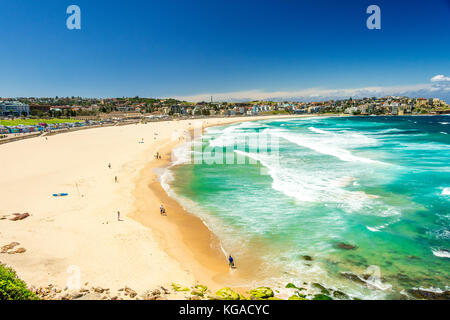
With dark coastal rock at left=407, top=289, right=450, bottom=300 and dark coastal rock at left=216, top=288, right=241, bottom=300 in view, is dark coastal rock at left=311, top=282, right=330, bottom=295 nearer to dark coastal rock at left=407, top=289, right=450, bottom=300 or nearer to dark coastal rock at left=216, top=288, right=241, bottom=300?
dark coastal rock at left=407, top=289, right=450, bottom=300

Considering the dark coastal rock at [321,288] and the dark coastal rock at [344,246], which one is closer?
the dark coastal rock at [321,288]

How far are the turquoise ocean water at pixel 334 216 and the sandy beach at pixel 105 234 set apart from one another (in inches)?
67.8

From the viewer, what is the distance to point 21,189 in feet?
72.3

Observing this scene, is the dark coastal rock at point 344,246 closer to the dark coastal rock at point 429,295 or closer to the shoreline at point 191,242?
the dark coastal rock at point 429,295

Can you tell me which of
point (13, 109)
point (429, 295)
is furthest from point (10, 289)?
point (13, 109)

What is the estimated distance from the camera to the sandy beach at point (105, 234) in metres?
11.2

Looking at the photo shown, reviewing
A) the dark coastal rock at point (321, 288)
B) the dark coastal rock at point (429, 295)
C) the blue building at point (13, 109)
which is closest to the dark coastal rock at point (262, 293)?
the dark coastal rock at point (321, 288)

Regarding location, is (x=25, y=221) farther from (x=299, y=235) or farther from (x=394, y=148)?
(x=394, y=148)

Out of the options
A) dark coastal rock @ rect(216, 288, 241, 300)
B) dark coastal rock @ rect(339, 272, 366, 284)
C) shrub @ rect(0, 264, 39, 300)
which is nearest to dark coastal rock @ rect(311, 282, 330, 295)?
dark coastal rock @ rect(339, 272, 366, 284)

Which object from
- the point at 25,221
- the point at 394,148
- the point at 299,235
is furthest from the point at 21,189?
the point at 394,148

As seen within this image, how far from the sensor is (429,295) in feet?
34.1

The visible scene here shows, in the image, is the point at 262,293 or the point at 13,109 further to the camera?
the point at 13,109

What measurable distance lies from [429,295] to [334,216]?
7400mm

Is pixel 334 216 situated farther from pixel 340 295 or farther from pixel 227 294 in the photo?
pixel 227 294
